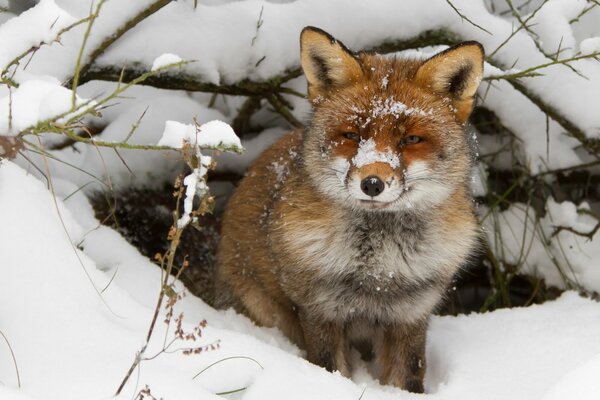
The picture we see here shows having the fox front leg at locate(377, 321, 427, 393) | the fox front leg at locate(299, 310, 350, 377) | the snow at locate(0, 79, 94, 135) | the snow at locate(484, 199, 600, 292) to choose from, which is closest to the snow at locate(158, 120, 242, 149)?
the snow at locate(0, 79, 94, 135)

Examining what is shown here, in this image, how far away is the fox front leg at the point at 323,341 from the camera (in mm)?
3666

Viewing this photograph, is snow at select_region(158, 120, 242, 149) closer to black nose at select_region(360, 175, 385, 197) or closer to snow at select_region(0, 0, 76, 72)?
snow at select_region(0, 0, 76, 72)

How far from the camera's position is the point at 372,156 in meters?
3.14

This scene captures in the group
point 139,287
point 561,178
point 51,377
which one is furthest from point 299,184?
point 561,178

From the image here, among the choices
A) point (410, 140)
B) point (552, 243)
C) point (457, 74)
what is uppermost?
point (457, 74)

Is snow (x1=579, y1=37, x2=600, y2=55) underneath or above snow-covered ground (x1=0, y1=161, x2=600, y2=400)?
above

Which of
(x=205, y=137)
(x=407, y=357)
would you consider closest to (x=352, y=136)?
(x=205, y=137)

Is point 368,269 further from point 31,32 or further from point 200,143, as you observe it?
point 31,32

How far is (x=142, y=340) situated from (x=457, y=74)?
1.88 metres

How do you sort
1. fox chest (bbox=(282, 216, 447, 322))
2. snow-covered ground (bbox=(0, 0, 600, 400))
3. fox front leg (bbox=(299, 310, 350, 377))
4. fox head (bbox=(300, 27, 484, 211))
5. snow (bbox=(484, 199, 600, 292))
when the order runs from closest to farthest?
snow-covered ground (bbox=(0, 0, 600, 400)) → fox head (bbox=(300, 27, 484, 211)) → fox chest (bbox=(282, 216, 447, 322)) → fox front leg (bbox=(299, 310, 350, 377)) → snow (bbox=(484, 199, 600, 292))

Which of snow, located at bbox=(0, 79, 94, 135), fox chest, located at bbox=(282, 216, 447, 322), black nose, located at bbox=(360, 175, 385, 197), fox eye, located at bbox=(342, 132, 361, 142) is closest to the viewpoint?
snow, located at bbox=(0, 79, 94, 135)

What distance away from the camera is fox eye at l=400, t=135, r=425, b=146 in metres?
3.26

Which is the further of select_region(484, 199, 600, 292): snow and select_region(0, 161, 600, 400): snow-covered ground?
select_region(484, 199, 600, 292): snow

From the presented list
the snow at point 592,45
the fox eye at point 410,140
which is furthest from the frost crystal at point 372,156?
the snow at point 592,45
